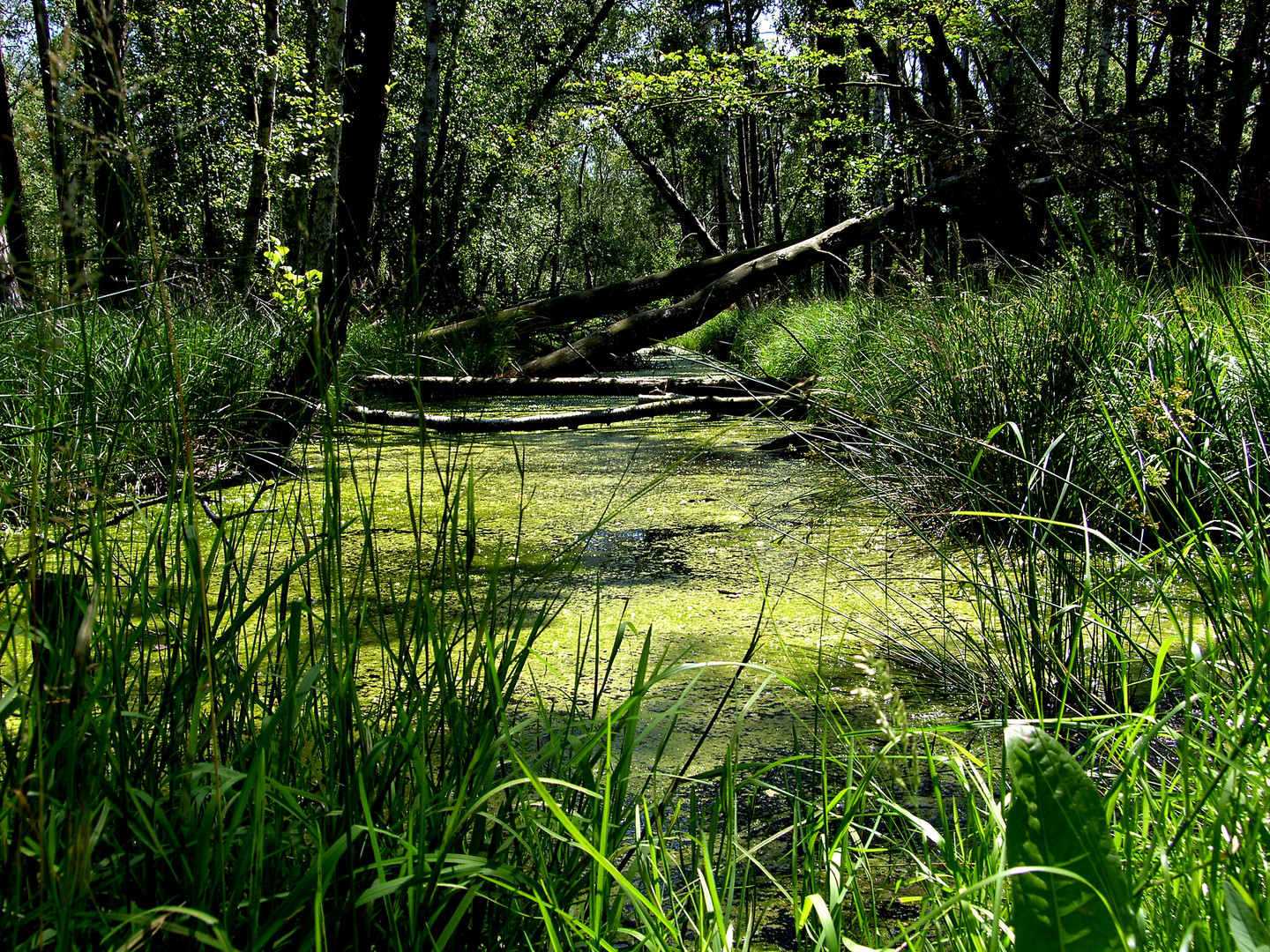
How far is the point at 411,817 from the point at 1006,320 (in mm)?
2619

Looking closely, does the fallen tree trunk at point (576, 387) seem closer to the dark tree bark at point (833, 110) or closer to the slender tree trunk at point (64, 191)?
the slender tree trunk at point (64, 191)

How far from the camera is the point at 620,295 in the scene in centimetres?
616

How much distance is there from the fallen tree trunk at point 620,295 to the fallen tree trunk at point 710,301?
26cm

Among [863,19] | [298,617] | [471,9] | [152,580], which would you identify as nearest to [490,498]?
[152,580]

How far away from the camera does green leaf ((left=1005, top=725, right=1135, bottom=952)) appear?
23.0 inches

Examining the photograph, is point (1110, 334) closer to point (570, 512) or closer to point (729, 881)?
point (570, 512)

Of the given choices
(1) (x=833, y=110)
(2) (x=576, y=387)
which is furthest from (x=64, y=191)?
(1) (x=833, y=110)

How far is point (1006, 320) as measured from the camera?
2809 millimetres

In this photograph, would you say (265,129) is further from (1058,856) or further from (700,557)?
(1058,856)

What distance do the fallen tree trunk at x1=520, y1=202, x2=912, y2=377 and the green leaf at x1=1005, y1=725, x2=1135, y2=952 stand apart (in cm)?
351

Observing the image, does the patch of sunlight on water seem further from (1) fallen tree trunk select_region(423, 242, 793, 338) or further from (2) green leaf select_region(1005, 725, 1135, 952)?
(1) fallen tree trunk select_region(423, 242, 793, 338)

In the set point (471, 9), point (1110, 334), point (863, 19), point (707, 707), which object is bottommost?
point (707, 707)

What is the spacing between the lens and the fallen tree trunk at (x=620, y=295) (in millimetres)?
5929

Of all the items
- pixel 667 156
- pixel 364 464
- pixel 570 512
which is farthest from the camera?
pixel 667 156
